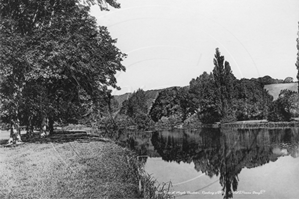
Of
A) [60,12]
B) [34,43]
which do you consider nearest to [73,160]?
[34,43]

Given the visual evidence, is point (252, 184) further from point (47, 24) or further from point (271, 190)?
point (47, 24)

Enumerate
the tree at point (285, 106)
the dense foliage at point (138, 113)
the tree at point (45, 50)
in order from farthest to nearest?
1. the dense foliage at point (138, 113)
2. the tree at point (45, 50)
3. the tree at point (285, 106)

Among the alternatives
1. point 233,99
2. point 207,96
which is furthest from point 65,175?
point 207,96

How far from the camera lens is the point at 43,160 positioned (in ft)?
40.1

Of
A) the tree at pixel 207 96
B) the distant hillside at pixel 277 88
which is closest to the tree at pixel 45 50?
the tree at pixel 207 96

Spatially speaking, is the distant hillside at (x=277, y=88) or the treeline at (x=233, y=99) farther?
the treeline at (x=233, y=99)

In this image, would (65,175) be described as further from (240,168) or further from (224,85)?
(240,168)

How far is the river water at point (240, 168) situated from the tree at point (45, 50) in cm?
715

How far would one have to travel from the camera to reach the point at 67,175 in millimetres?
9734


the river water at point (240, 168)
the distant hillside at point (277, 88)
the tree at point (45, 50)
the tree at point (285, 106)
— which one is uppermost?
the tree at point (45, 50)

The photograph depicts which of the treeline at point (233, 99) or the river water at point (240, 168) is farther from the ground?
the treeline at point (233, 99)

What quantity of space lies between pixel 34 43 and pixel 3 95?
10.8 feet

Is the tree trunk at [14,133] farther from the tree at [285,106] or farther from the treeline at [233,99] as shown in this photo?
the tree at [285,106]

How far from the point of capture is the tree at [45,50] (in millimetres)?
15109
